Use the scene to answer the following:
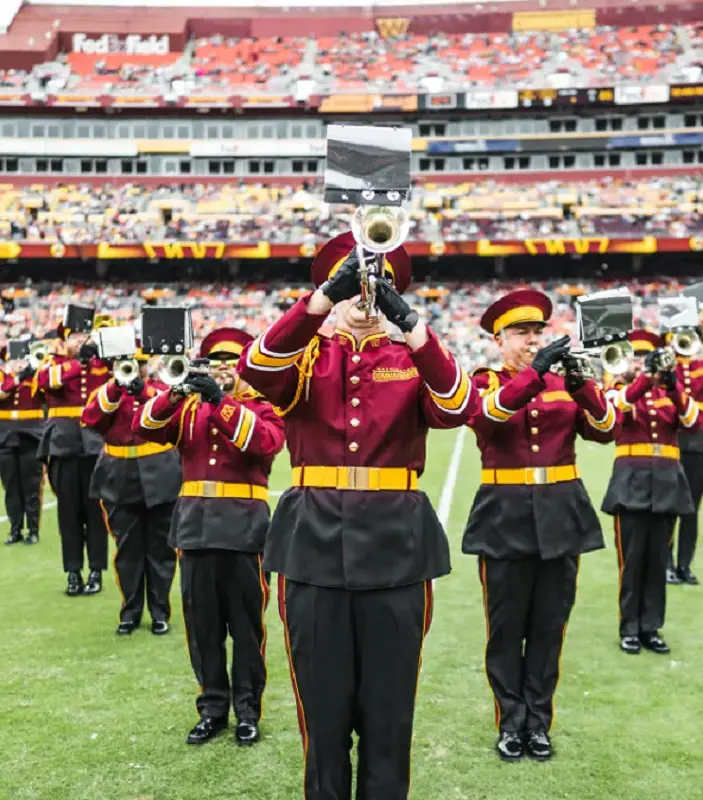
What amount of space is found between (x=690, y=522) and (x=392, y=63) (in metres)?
42.9

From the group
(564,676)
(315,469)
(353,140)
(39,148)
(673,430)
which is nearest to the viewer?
(353,140)

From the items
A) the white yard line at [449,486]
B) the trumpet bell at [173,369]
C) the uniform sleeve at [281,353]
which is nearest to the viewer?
the uniform sleeve at [281,353]

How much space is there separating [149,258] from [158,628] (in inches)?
1325

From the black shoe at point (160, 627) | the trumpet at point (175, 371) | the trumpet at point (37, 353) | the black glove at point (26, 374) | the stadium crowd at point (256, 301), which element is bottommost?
the stadium crowd at point (256, 301)

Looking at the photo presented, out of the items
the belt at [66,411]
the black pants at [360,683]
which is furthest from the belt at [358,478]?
the belt at [66,411]

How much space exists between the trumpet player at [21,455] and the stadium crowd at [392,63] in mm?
36658

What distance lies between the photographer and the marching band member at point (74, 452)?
7.68 metres

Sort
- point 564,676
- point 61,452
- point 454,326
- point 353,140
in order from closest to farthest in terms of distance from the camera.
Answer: point 353,140
point 564,676
point 61,452
point 454,326

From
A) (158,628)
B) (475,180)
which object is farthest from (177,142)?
(158,628)

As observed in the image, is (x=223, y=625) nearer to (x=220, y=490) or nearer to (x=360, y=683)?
(x=220, y=490)

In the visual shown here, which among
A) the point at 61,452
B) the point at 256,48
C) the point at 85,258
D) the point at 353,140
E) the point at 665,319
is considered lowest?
the point at 85,258

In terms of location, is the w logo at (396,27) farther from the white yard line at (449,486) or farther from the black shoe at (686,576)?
the black shoe at (686,576)

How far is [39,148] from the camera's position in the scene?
4288 cm

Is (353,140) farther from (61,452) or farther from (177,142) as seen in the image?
(177,142)
